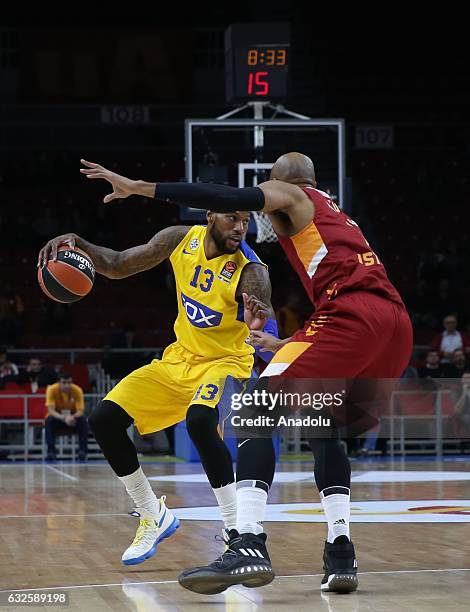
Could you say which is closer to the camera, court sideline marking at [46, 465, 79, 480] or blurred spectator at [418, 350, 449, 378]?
court sideline marking at [46, 465, 79, 480]

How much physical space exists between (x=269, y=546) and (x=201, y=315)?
1389mm

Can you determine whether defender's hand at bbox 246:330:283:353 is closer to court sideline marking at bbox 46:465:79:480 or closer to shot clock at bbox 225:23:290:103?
court sideline marking at bbox 46:465:79:480

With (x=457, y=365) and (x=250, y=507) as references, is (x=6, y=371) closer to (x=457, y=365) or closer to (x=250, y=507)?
(x=457, y=365)

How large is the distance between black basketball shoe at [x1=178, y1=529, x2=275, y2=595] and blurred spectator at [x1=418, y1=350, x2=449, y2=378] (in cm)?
1097

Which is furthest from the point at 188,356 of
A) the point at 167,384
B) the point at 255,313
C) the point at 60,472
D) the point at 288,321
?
the point at 288,321

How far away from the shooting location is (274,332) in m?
4.91

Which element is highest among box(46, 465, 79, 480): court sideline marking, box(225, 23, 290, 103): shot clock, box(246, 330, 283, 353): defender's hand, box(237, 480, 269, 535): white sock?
box(225, 23, 290, 103): shot clock

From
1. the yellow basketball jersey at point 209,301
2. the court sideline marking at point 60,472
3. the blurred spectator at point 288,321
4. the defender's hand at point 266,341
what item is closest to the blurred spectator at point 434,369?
the blurred spectator at point 288,321

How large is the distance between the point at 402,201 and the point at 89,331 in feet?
26.5

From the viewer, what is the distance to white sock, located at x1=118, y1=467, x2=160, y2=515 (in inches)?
213

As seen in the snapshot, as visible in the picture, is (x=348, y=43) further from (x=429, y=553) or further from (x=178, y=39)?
(x=429, y=553)

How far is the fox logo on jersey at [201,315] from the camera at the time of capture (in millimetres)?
5348

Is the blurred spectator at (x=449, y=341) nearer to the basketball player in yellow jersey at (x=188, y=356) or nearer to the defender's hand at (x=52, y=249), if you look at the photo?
the basketball player in yellow jersey at (x=188, y=356)

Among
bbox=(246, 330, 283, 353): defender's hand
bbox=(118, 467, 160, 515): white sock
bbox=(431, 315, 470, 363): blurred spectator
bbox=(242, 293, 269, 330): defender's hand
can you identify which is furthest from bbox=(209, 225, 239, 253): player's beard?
bbox=(431, 315, 470, 363): blurred spectator
